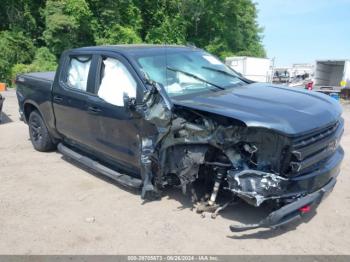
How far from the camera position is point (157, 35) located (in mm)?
28969

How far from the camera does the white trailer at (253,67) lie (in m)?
26.1

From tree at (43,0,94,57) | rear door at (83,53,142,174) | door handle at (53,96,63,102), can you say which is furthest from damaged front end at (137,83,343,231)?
tree at (43,0,94,57)

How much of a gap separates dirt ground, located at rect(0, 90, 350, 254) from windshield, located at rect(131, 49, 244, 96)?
140 cm

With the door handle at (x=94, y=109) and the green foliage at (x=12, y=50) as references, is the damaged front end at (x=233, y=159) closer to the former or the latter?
the door handle at (x=94, y=109)

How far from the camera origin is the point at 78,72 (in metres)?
5.57

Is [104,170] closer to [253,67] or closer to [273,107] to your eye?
[273,107]

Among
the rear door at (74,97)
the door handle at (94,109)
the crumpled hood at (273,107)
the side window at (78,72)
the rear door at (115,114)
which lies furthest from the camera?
the side window at (78,72)

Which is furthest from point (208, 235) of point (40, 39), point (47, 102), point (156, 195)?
point (40, 39)

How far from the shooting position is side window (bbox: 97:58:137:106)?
4.61 meters

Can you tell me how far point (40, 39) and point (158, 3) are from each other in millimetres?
9724

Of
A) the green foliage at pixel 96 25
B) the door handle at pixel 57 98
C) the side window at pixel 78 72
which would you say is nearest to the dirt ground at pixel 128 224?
the door handle at pixel 57 98

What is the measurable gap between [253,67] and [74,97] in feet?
73.7

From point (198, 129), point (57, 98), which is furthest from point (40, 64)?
point (198, 129)

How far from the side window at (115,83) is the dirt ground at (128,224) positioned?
1.26 meters
